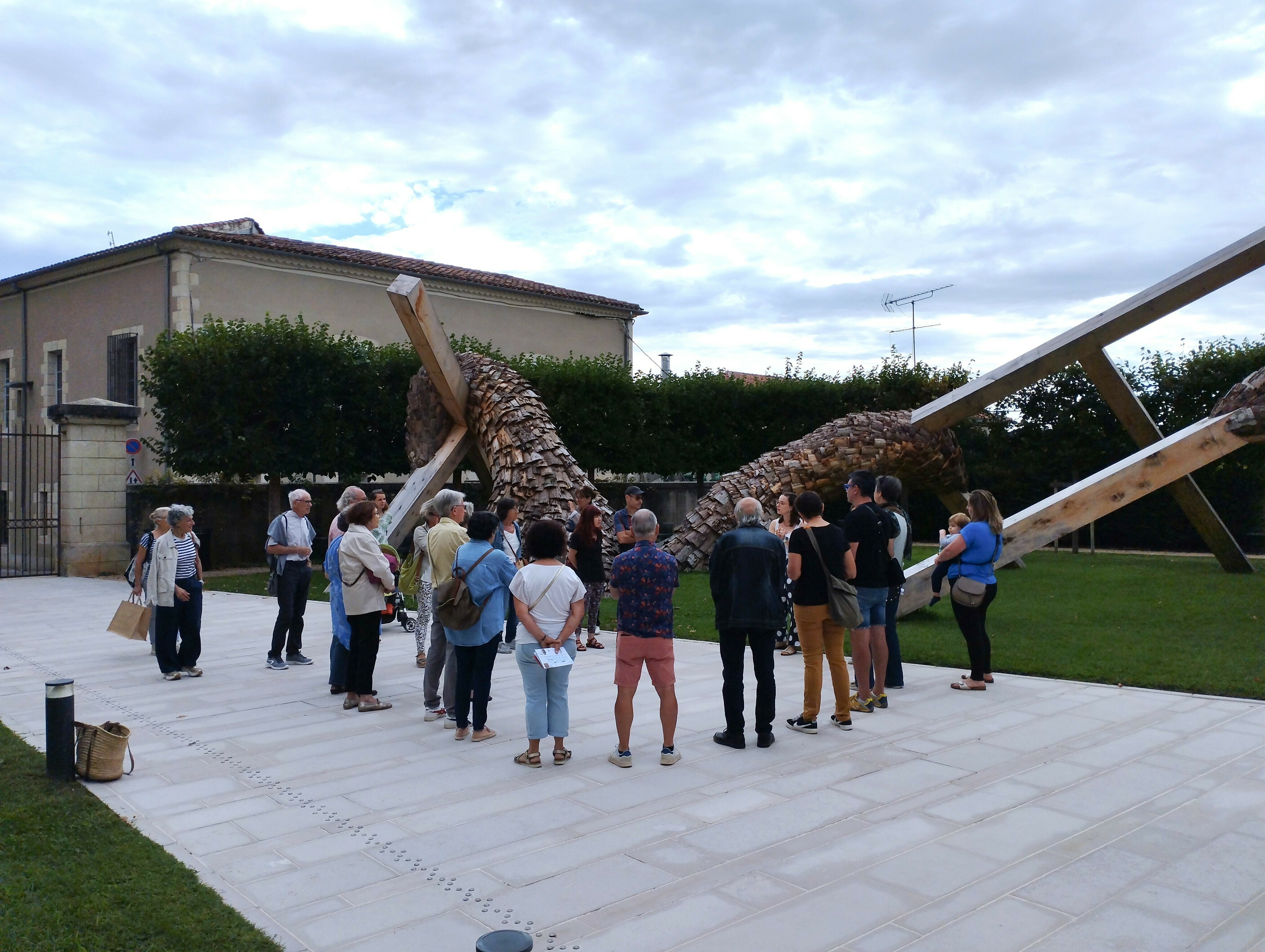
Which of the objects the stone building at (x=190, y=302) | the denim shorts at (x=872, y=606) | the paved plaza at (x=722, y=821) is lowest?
the paved plaza at (x=722, y=821)

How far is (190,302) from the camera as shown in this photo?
22.5 m

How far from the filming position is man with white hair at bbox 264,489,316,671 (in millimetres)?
8781

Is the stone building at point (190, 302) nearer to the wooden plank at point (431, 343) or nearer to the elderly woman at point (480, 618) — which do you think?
the wooden plank at point (431, 343)

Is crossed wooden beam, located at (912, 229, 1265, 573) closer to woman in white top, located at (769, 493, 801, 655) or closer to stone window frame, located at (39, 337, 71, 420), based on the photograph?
woman in white top, located at (769, 493, 801, 655)

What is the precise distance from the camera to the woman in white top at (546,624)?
5.75 metres

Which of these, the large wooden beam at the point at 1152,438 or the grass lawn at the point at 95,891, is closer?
the grass lawn at the point at 95,891

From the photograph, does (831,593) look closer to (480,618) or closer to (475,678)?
(480,618)

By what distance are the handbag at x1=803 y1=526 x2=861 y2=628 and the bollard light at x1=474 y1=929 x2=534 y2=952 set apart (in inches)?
133

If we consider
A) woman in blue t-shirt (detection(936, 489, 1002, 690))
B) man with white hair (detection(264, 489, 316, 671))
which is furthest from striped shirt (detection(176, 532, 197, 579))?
woman in blue t-shirt (detection(936, 489, 1002, 690))

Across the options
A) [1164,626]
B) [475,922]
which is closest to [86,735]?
[475,922]

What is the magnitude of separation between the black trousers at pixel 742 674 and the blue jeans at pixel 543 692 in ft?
3.17

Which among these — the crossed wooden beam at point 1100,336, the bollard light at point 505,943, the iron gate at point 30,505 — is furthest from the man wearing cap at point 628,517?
the iron gate at point 30,505

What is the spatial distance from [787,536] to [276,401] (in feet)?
40.4

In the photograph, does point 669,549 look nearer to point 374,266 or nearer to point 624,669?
point 624,669
